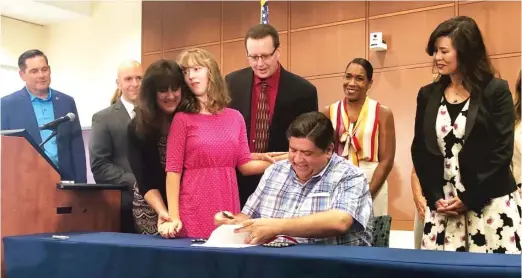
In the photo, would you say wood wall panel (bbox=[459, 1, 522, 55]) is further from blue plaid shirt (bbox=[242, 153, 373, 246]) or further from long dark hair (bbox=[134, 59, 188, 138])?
long dark hair (bbox=[134, 59, 188, 138])

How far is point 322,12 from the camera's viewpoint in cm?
474

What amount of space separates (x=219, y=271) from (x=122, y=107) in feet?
5.56

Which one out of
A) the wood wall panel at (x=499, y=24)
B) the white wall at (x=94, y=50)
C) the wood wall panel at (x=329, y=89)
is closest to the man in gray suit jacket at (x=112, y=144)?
the wood wall panel at (x=329, y=89)

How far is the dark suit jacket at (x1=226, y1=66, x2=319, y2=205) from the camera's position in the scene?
93.2 inches

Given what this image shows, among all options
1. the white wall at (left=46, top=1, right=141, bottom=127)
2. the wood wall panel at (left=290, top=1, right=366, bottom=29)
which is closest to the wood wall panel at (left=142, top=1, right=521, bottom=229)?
the wood wall panel at (left=290, top=1, right=366, bottom=29)

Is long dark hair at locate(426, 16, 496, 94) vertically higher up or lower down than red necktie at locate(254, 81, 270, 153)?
higher up

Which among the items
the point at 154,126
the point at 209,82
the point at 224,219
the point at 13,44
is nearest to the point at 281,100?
the point at 209,82

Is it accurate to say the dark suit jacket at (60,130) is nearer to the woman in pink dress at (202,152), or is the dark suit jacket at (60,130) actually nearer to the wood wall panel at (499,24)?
the woman in pink dress at (202,152)

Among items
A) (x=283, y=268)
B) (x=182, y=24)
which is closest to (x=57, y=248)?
(x=283, y=268)

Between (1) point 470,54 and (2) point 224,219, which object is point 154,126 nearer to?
(2) point 224,219

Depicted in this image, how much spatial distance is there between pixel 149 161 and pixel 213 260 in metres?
0.65

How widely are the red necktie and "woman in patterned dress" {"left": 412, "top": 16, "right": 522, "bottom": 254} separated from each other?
63 cm

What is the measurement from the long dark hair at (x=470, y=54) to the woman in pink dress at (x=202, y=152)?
2.60ft

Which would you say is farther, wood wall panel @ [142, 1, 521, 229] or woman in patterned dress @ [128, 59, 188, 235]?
wood wall panel @ [142, 1, 521, 229]
